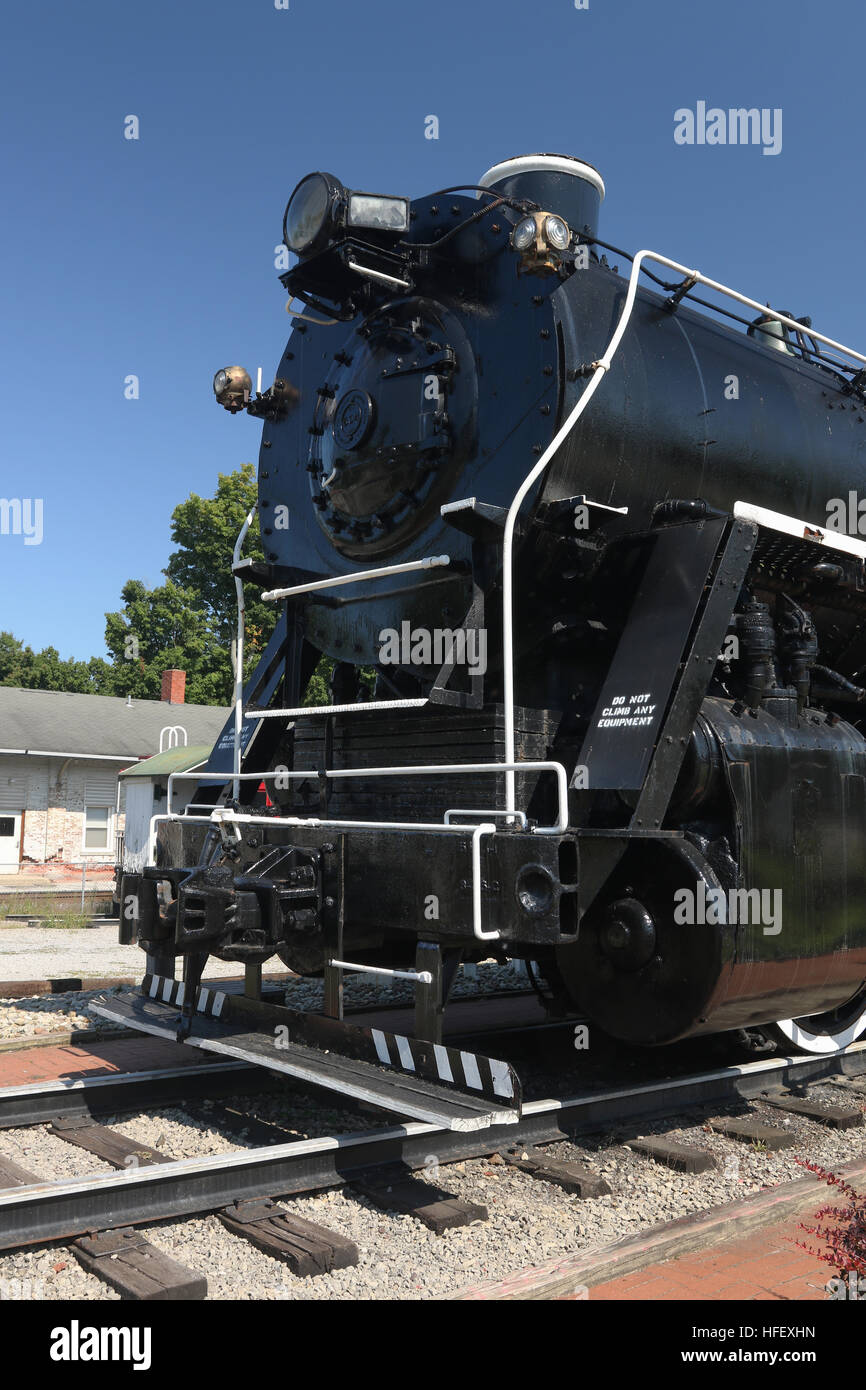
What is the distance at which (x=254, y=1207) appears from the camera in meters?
4.20

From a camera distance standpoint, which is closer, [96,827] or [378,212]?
[378,212]

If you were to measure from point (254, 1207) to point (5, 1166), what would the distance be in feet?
3.79

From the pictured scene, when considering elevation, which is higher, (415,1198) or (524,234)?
(524,234)

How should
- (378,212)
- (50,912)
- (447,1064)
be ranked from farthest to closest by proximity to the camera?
(50,912) < (378,212) < (447,1064)

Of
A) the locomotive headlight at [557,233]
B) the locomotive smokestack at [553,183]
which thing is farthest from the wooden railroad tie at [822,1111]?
the locomotive smokestack at [553,183]

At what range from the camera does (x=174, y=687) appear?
3553cm

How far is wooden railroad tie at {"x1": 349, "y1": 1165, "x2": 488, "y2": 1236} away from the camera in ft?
13.7

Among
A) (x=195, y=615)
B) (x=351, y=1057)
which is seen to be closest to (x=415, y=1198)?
(x=351, y=1057)

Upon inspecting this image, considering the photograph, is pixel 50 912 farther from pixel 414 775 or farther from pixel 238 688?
pixel 414 775

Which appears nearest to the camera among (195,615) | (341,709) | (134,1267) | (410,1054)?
(134,1267)

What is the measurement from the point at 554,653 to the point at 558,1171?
235 centimetres

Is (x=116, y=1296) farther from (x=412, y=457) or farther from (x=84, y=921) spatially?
(x=84, y=921)

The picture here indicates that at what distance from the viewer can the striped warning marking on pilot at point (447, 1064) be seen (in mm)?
4176

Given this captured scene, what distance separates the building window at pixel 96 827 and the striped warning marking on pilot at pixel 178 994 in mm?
23480
